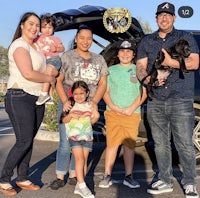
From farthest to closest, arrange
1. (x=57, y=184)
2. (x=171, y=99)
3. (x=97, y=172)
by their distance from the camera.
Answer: (x=97, y=172) → (x=57, y=184) → (x=171, y=99)

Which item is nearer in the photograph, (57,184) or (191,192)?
(191,192)

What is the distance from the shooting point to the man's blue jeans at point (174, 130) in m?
4.26

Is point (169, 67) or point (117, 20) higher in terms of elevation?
point (117, 20)

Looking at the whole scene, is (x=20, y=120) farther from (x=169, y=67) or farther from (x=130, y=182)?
(x=169, y=67)

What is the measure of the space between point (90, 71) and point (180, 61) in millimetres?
988

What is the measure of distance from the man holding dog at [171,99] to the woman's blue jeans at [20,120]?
3.97ft

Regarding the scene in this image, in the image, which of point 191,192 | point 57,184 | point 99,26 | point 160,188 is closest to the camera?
point 191,192

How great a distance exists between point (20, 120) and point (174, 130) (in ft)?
5.35

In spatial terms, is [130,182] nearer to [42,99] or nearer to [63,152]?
[63,152]

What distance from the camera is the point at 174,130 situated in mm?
4367

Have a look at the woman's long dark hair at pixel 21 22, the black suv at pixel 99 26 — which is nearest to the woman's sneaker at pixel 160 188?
the black suv at pixel 99 26

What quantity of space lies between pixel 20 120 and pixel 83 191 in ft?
3.22

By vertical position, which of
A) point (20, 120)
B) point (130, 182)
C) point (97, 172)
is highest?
point (20, 120)

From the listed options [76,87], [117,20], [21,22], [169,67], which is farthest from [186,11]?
[21,22]
